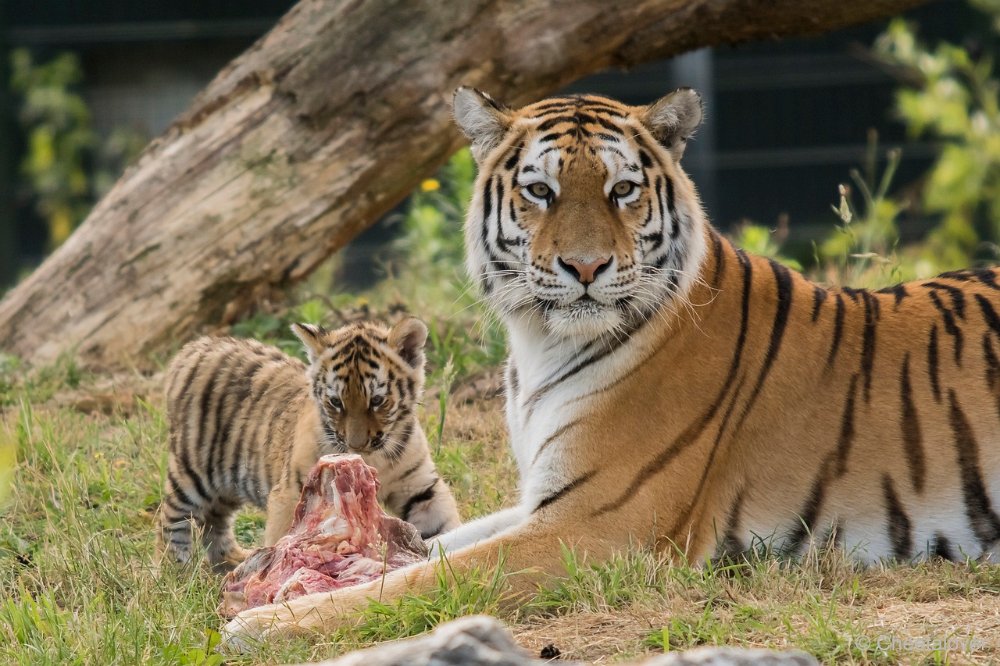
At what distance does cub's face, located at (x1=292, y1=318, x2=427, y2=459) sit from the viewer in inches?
153

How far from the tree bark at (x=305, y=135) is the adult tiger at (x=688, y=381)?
178cm

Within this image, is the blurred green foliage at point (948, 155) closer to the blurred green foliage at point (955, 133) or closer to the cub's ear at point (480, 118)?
the blurred green foliage at point (955, 133)

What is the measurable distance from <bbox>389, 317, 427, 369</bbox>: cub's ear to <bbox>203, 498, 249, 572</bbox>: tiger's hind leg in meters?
0.74

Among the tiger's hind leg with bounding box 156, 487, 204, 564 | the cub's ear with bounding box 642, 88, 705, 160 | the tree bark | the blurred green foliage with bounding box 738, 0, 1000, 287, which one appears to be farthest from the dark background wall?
the cub's ear with bounding box 642, 88, 705, 160

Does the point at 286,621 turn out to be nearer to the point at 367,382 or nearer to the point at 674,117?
the point at 367,382

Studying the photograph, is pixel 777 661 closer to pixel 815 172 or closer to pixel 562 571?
pixel 562 571

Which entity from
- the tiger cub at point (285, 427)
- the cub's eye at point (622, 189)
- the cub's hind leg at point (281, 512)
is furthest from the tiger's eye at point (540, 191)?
the cub's hind leg at point (281, 512)

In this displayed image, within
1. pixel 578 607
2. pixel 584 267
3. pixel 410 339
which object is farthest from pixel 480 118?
pixel 578 607

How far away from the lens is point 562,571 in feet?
10.8

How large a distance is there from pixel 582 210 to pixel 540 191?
0.50 ft

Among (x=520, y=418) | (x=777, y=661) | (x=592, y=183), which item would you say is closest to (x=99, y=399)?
(x=520, y=418)

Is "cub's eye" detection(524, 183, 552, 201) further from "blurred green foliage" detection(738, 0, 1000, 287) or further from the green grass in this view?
"blurred green foliage" detection(738, 0, 1000, 287)

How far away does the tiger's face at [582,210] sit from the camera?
3451 millimetres

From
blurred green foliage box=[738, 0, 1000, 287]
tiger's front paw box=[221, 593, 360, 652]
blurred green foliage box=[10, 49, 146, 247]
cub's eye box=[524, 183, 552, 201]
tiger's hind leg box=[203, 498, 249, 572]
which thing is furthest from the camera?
blurred green foliage box=[10, 49, 146, 247]
